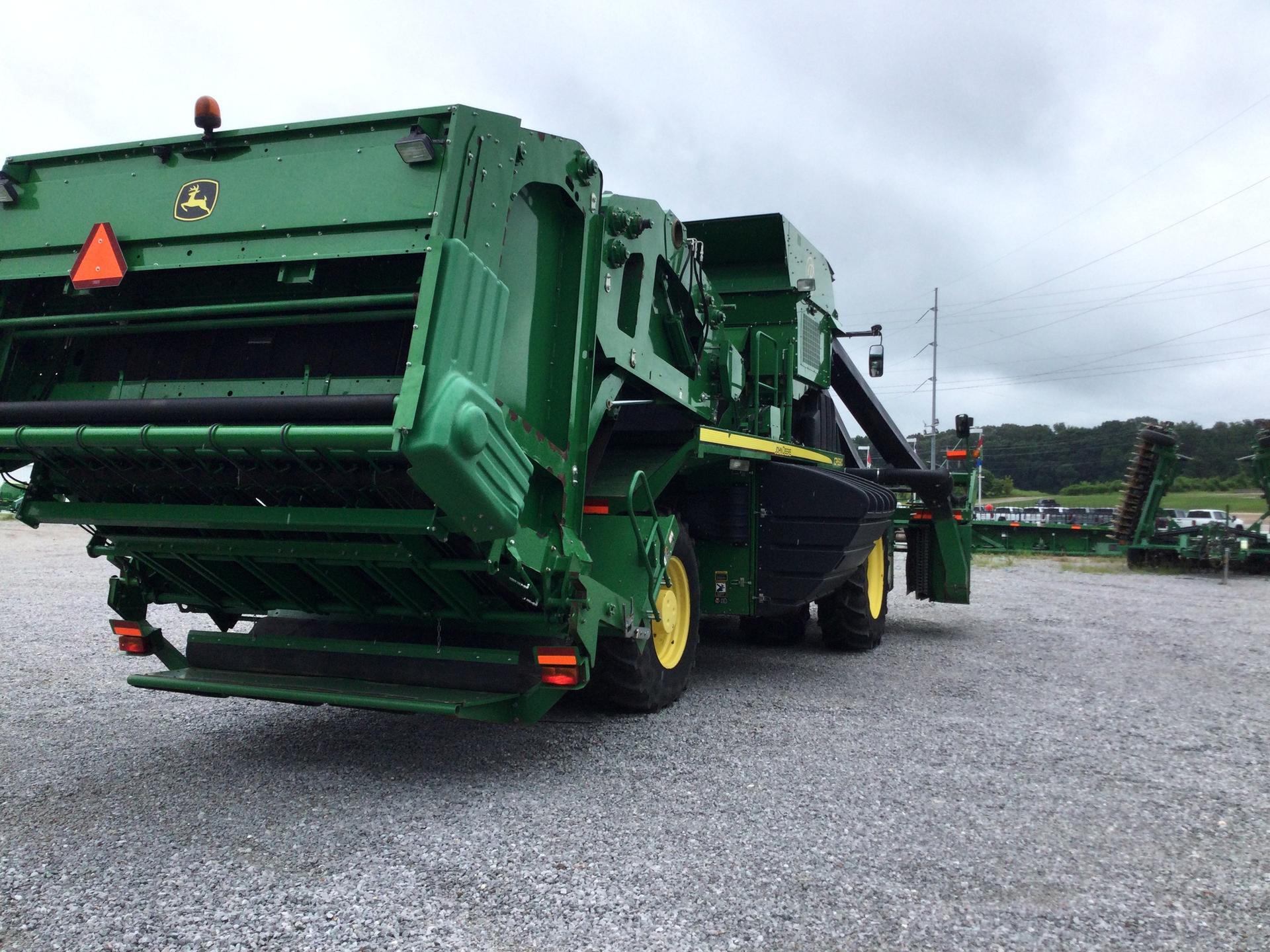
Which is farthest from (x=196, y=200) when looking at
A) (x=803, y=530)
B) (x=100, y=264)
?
(x=803, y=530)

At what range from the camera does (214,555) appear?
4.27 meters

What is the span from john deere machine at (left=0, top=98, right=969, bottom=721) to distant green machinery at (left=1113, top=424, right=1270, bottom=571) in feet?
54.8

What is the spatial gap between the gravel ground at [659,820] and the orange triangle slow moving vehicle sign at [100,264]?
2.23 m

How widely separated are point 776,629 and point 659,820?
17.2ft

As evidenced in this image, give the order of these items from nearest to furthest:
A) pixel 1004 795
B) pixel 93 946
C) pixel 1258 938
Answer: pixel 93 946
pixel 1258 938
pixel 1004 795

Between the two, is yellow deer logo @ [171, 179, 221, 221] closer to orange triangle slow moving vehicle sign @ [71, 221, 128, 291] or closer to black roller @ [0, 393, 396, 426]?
orange triangle slow moving vehicle sign @ [71, 221, 128, 291]

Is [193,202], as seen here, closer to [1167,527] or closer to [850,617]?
[850,617]

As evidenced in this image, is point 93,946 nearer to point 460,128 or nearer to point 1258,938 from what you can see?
point 460,128

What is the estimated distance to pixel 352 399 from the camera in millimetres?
3467

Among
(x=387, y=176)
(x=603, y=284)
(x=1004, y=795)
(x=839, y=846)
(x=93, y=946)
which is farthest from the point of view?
(x=603, y=284)

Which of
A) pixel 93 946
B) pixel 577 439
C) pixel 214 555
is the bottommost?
pixel 93 946

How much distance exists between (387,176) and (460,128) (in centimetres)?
37

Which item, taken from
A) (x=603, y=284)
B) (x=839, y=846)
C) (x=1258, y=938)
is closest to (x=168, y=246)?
(x=603, y=284)

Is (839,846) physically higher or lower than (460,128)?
lower
